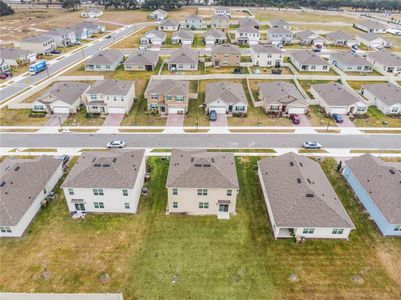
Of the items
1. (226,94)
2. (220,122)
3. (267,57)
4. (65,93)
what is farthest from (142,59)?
(220,122)

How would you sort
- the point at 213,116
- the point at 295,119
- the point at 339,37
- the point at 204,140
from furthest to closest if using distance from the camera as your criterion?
the point at 339,37 < the point at 213,116 < the point at 295,119 < the point at 204,140

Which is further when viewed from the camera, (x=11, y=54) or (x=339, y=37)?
(x=339, y=37)

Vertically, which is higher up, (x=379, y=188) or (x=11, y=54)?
(x=11, y=54)

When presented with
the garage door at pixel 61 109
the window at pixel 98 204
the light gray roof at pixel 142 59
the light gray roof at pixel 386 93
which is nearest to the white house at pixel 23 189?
the window at pixel 98 204

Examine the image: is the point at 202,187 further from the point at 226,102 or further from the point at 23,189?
the point at 226,102

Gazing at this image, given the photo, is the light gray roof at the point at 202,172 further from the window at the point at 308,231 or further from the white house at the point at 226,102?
the white house at the point at 226,102

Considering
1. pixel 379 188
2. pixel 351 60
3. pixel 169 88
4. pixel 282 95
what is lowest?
pixel 379 188

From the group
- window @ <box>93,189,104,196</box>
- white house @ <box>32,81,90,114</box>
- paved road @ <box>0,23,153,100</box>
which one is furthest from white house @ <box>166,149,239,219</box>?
paved road @ <box>0,23,153,100</box>
